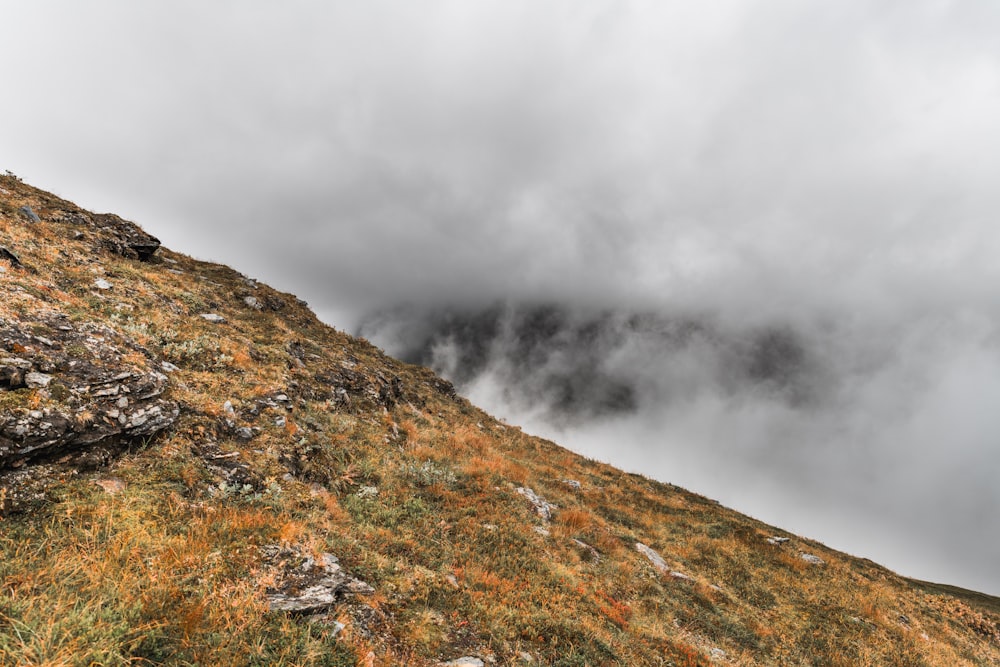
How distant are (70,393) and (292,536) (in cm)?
589

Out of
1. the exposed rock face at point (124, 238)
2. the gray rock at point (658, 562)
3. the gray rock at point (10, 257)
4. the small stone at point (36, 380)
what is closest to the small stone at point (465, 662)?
the small stone at point (36, 380)

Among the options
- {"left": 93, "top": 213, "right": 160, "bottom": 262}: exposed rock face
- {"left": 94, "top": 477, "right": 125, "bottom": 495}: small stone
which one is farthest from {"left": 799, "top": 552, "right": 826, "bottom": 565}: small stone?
{"left": 93, "top": 213, "right": 160, "bottom": 262}: exposed rock face

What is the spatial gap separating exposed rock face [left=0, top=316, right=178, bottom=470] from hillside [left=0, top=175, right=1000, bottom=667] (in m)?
0.05

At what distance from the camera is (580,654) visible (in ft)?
26.5

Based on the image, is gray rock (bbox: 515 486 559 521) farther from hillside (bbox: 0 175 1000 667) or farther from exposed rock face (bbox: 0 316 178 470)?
exposed rock face (bbox: 0 316 178 470)

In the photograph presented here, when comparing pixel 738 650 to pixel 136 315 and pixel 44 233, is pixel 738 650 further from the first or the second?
pixel 44 233

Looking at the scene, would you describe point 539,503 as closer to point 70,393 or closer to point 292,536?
point 292,536

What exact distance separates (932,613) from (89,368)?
1454 inches

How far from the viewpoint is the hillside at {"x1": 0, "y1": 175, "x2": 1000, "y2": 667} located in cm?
562

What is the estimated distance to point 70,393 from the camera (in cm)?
876

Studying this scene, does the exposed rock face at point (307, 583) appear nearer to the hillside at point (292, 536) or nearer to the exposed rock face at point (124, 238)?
the hillside at point (292, 536)

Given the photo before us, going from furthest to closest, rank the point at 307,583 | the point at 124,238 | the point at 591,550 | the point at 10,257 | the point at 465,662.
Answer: the point at 124,238, the point at 591,550, the point at 10,257, the point at 307,583, the point at 465,662

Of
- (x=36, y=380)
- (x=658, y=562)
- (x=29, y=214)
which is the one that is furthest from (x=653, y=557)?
(x=29, y=214)

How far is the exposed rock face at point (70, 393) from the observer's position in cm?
761
